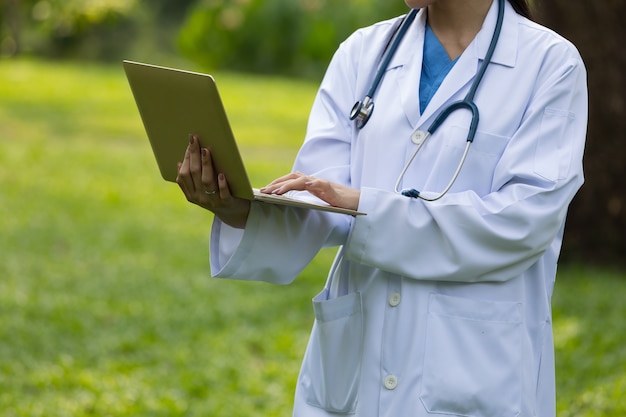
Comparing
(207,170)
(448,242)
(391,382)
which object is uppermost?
(207,170)

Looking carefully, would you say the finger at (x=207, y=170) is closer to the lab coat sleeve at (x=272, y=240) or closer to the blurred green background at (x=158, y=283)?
the lab coat sleeve at (x=272, y=240)

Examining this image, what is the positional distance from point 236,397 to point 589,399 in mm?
1438

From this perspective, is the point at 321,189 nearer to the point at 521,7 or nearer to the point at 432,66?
the point at 432,66

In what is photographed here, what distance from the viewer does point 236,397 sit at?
4.34 meters

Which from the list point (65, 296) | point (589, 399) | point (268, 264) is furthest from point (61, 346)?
point (268, 264)

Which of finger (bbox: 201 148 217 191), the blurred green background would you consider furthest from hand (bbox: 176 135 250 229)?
the blurred green background

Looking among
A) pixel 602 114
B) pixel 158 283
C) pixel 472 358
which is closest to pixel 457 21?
pixel 472 358

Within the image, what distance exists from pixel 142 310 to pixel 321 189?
3.60 m

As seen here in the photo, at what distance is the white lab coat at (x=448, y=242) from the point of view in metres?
1.93

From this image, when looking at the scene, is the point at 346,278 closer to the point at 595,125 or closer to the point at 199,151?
the point at 199,151

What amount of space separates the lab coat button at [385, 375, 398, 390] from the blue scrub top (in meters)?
0.55

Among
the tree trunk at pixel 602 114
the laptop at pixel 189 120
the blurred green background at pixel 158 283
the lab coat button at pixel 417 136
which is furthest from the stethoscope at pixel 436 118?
the tree trunk at pixel 602 114

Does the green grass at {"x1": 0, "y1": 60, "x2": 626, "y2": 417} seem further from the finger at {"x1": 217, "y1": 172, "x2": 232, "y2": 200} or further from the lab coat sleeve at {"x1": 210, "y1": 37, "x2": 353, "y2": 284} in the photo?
the finger at {"x1": 217, "y1": 172, "x2": 232, "y2": 200}

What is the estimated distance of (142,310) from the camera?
211 inches
